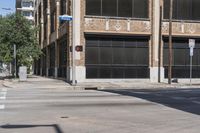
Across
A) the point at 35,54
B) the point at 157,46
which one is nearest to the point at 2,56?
the point at 35,54

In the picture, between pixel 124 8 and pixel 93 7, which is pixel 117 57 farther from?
pixel 93 7

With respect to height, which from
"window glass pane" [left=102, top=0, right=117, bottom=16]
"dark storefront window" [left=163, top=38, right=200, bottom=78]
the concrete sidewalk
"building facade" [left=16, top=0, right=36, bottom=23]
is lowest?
the concrete sidewalk

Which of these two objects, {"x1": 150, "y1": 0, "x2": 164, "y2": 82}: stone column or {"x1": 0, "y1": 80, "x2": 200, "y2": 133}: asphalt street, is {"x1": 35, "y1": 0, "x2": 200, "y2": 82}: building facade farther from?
{"x1": 0, "y1": 80, "x2": 200, "y2": 133}: asphalt street

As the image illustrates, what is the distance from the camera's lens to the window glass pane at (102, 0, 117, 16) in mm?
39469

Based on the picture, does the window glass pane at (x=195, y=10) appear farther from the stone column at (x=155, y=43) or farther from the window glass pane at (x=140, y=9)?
the window glass pane at (x=140, y=9)

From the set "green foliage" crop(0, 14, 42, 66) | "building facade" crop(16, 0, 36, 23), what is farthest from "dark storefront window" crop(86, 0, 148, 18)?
"building facade" crop(16, 0, 36, 23)

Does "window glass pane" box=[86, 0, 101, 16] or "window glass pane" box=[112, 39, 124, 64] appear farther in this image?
"window glass pane" box=[112, 39, 124, 64]

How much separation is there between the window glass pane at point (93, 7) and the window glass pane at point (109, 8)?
429 millimetres

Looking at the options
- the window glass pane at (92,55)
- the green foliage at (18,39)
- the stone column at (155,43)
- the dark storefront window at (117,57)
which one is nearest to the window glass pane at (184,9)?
the stone column at (155,43)

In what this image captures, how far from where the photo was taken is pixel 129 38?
3997cm

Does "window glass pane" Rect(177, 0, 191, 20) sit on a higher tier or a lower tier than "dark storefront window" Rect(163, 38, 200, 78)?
higher

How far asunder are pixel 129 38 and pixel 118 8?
2652 mm

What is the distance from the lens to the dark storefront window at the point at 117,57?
39.0 metres

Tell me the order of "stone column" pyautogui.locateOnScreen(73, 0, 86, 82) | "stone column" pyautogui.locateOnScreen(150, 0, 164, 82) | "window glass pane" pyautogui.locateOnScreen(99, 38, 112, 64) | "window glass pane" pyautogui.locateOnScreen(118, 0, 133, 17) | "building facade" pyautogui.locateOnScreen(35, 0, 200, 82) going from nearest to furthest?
"stone column" pyautogui.locateOnScreen(73, 0, 86, 82) < "building facade" pyautogui.locateOnScreen(35, 0, 200, 82) < "window glass pane" pyautogui.locateOnScreen(99, 38, 112, 64) < "window glass pane" pyautogui.locateOnScreen(118, 0, 133, 17) < "stone column" pyautogui.locateOnScreen(150, 0, 164, 82)
